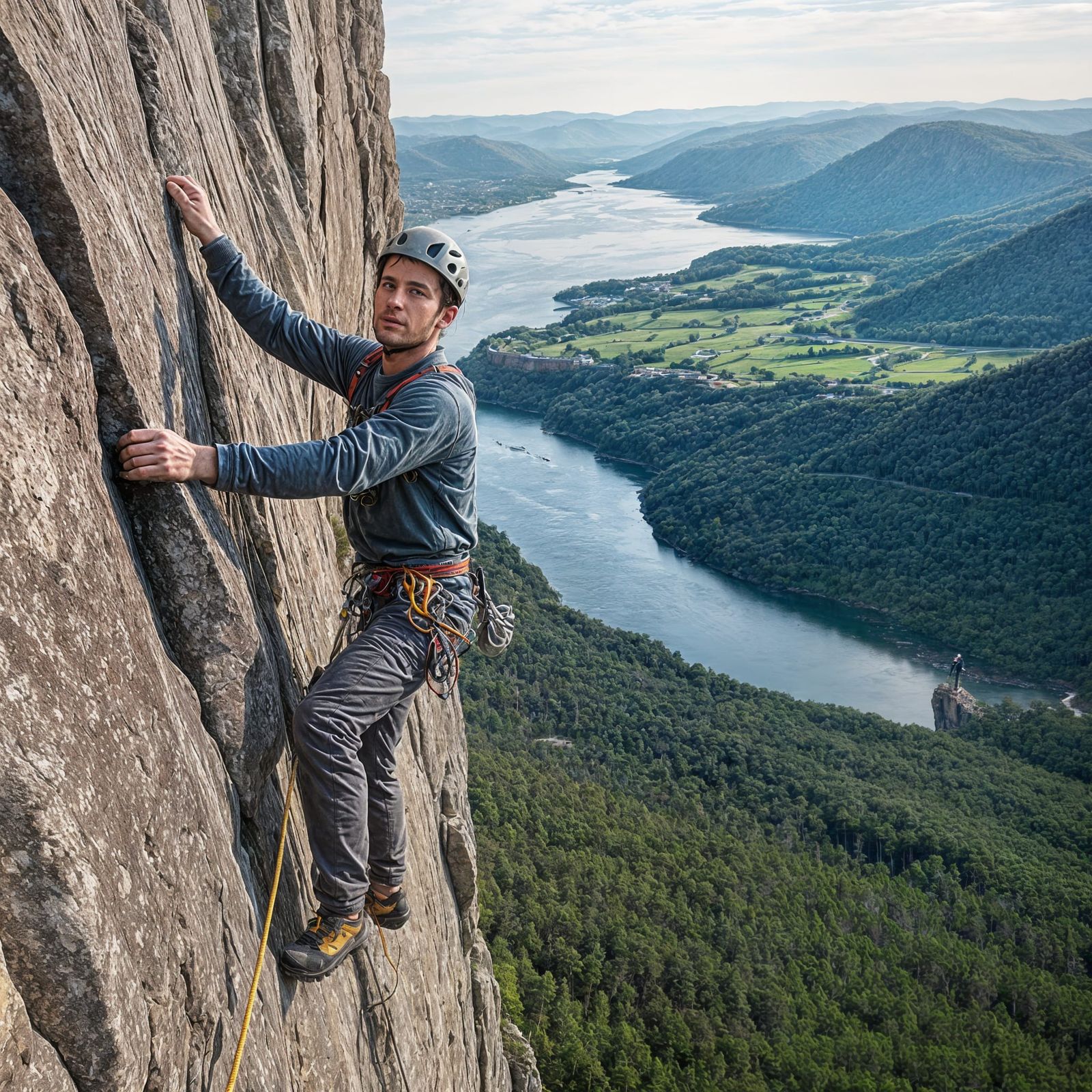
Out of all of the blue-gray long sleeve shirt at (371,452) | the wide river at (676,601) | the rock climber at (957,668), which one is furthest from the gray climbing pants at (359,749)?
the rock climber at (957,668)

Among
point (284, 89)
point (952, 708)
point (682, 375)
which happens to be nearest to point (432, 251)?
point (284, 89)

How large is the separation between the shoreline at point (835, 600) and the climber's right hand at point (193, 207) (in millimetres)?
53342

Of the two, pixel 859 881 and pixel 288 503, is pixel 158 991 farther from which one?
pixel 859 881

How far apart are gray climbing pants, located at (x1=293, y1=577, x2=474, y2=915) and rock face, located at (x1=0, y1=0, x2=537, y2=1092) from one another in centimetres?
21

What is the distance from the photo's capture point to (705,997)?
29.0 m

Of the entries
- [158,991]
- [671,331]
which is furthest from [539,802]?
[671,331]

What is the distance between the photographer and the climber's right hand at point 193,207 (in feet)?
14.4

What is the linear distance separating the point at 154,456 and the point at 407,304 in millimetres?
1568

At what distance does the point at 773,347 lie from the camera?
112 meters

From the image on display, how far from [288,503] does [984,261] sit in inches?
5392

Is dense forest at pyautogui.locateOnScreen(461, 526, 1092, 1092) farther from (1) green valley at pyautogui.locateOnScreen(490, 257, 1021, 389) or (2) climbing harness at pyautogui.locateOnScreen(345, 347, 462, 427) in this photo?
(1) green valley at pyautogui.locateOnScreen(490, 257, 1021, 389)

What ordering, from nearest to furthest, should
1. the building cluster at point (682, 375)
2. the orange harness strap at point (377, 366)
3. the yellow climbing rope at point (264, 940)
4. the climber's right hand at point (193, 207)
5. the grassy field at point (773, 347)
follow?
the yellow climbing rope at point (264, 940), the climber's right hand at point (193, 207), the orange harness strap at point (377, 366), the building cluster at point (682, 375), the grassy field at point (773, 347)

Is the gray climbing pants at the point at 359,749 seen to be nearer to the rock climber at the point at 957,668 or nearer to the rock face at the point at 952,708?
the rock face at the point at 952,708

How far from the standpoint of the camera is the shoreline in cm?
5491
